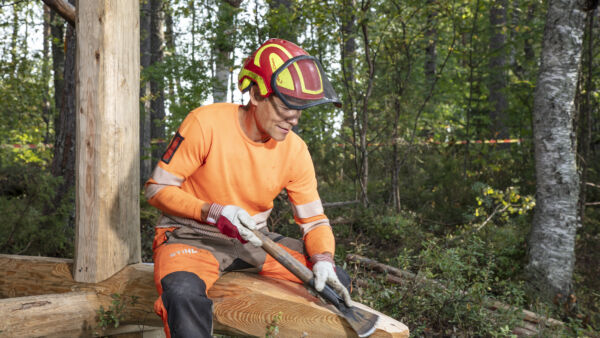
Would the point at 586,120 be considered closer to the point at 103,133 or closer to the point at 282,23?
the point at 282,23

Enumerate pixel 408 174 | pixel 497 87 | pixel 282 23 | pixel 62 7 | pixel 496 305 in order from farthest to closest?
1. pixel 497 87
2. pixel 408 174
3. pixel 282 23
4. pixel 496 305
5. pixel 62 7

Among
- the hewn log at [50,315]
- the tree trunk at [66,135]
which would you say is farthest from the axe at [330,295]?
the tree trunk at [66,135]

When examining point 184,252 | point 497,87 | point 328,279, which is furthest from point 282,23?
point 497,87

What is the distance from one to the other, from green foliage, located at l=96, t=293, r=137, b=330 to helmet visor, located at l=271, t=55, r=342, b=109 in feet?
5.30

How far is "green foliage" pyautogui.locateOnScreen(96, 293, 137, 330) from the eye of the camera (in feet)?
9.66

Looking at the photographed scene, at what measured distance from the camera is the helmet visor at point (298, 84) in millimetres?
2459

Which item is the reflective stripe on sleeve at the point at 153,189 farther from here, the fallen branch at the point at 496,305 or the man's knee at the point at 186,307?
the fallen branch at the point at 496,305

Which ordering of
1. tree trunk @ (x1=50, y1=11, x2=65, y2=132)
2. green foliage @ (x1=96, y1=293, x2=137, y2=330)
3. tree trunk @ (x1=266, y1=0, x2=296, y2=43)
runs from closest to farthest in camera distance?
1. green foliage @ (x1=96, y1=293, x2=137, y2=330)
2. tree trunk @ (x1=266, y1=0, x2=296, y2=43)
3. tree trunk @ (x1=50, y1=11, x2=65, y2=132)

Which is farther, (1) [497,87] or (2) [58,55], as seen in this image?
(1) [497,87]

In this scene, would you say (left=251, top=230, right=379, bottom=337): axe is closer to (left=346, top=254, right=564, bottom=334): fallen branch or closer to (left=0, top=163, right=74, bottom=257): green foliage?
(left=346, top=254, right=564, bottom=334): fallen branch

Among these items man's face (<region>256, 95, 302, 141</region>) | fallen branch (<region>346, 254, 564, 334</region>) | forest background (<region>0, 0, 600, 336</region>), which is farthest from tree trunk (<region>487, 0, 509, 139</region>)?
man's face (<region>256, 95, 302, 141</region>)

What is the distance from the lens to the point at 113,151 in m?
3.01

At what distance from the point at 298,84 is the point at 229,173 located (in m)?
0.64

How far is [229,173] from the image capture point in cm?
267
